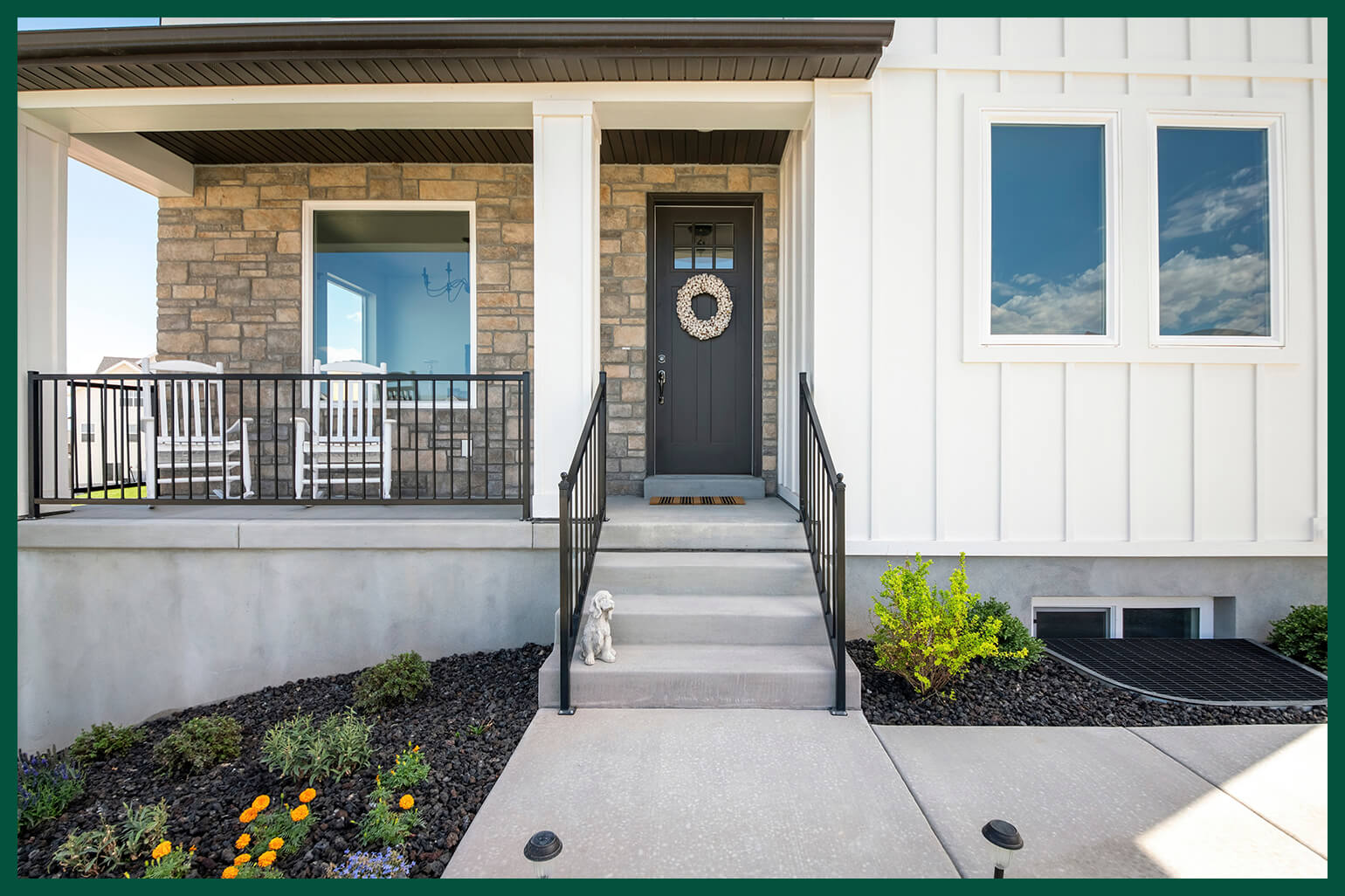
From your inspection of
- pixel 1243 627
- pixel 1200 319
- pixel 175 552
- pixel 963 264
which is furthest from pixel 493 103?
pixel 1243 627

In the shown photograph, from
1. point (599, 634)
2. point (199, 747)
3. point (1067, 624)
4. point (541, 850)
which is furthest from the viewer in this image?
point (1067, 624)

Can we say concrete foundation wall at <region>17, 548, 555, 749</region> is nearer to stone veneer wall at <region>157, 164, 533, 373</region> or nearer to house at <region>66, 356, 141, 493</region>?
house at <region>66, 356, 141, 493</region>

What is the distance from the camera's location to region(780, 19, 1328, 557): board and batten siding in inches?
153

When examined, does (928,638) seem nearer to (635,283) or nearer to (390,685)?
(390,685)

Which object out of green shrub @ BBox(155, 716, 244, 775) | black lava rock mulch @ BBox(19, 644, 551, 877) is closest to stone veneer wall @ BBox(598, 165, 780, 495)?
black lava rock mulch @ BBox(19, 644, 551, 877)

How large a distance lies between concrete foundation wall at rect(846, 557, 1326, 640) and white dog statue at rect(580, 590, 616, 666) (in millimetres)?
1584

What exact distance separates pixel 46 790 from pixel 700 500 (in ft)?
11.8

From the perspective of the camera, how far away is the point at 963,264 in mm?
3891

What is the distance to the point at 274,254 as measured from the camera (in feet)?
17.5

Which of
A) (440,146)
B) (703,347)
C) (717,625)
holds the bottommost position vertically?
(717,625)

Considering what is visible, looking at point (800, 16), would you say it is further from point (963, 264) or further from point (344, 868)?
point (344, 868)

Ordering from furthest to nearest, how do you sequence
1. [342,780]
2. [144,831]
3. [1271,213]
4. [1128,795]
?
[1271,213] < [342,780] < [1128,795] < [144,831]

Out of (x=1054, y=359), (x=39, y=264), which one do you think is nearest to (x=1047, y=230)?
(x=1054, y=359)

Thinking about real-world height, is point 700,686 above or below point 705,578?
below
